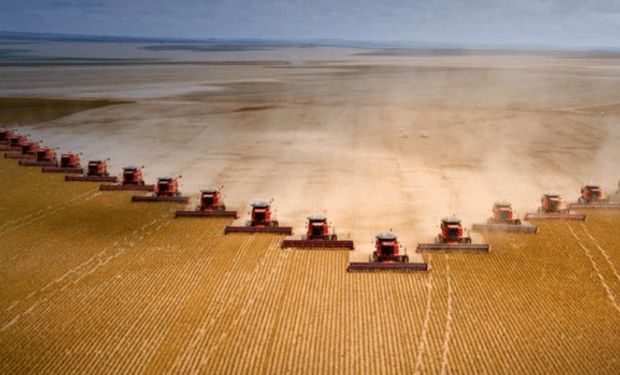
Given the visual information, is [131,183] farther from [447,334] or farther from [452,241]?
[447,334]

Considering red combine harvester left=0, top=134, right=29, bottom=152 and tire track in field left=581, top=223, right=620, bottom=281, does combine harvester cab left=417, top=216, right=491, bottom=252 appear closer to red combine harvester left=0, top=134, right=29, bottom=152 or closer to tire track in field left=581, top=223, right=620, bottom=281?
tire track in field left=581, top=223, right=620, bottom=281

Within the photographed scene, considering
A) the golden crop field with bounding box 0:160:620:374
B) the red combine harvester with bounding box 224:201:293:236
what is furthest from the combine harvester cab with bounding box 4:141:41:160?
the red combine harvester with bounding box 224:201:293:236

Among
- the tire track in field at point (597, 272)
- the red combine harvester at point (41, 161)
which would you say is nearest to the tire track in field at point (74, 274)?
the red combine harvester at point (41, 161)

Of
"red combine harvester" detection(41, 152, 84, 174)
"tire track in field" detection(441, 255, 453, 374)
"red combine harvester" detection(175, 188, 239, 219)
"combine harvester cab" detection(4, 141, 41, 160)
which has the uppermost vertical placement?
"combine harvester cab" detection(4, 141, 41, 160)

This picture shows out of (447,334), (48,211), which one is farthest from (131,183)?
(447,334)

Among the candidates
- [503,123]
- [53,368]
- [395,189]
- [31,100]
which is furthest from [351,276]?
[31,100]

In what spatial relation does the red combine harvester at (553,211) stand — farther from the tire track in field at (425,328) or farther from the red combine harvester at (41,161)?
the red combine harvester at (41,161)

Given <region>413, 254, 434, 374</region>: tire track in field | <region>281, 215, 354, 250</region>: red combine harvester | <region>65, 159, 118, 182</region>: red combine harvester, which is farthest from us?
<region>65, 159, 118, 182</region>: red combine harvester
